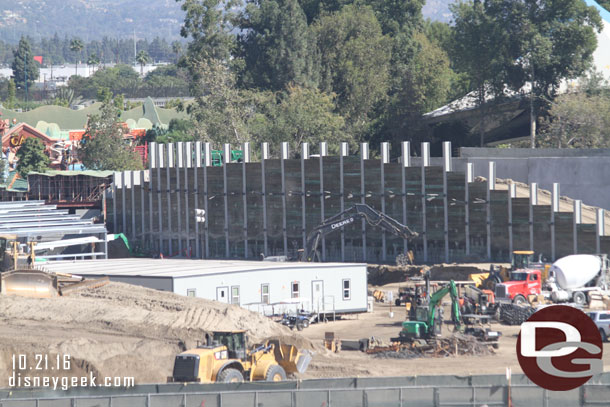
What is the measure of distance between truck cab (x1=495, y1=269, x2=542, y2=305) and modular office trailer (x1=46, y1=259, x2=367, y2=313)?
769 cm

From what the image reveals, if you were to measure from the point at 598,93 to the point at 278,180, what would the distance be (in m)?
37.9

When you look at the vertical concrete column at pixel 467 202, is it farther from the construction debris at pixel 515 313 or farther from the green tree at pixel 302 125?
the green tree at pixel 302 125

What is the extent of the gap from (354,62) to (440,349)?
80.7 metres

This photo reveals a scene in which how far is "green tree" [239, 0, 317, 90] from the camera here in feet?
375

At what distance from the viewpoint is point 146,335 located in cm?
4016

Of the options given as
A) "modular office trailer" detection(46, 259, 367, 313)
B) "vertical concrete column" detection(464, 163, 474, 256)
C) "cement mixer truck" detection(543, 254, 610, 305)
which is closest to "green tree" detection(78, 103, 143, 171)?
"vertical concrete column" detection(464, 163, 474, 256)

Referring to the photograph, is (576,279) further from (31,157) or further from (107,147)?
(31,157)

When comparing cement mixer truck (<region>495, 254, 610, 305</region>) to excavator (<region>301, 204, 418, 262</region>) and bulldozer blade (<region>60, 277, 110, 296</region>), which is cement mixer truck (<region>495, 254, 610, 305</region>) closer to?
excavator (<region>301, 204, 418, 262</region>)

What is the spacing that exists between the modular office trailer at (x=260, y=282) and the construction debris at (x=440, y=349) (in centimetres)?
960

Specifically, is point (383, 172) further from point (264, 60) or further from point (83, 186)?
point (264, 60)

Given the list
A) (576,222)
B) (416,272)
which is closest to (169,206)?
(416,272)

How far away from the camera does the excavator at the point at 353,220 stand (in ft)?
213

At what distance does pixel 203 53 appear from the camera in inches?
4616

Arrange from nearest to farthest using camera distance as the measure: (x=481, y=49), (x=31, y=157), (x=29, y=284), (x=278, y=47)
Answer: (x=29, y=284)
(x=481, y=49)
(x=278, y=47)
(x=31, y=157)
